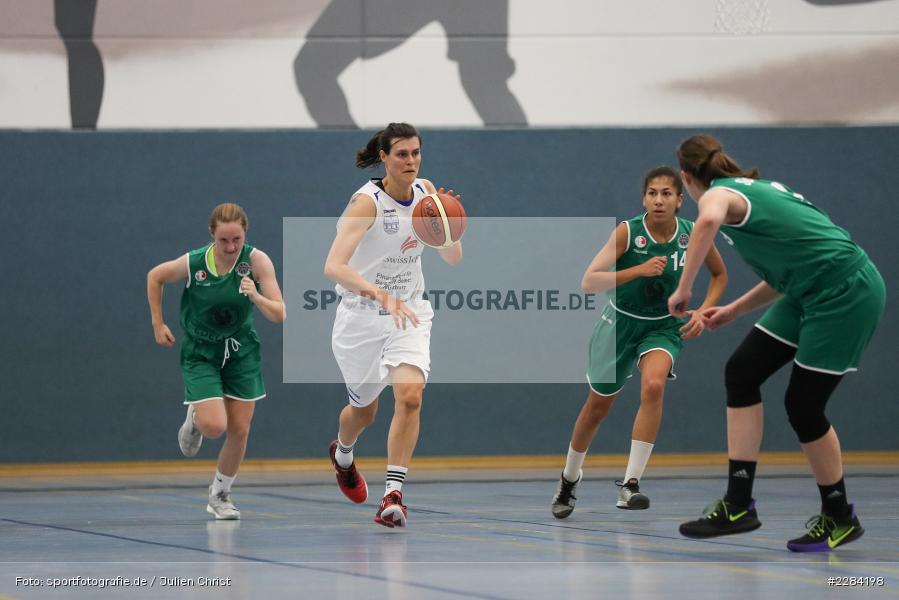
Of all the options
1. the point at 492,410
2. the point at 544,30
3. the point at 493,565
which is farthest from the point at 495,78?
the point at 493,565

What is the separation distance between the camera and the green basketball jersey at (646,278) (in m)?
6.27

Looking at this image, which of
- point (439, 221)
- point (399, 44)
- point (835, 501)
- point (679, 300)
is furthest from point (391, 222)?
point (399, 44)

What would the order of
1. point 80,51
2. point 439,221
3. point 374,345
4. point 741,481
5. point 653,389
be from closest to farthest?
1. point 741,481
2. point 439,221
3. point 374,345
4. point 653,389
5. point 80,51

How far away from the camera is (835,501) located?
15.0 feet

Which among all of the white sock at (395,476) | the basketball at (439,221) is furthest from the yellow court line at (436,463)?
the basketball at (439,221)

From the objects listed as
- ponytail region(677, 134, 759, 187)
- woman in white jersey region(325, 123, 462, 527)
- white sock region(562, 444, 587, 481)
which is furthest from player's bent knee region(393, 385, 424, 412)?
ponytail region(677, 134, 759, 187)

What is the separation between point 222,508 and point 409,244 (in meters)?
1.64

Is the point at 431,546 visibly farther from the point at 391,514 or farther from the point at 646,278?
the point at 646,278

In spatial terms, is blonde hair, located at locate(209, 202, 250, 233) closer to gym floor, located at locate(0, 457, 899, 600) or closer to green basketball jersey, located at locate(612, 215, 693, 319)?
gym floor, located at locate(0, 457, 899, 600)

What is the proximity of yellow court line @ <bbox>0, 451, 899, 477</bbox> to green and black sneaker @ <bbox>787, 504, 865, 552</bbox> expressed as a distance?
5032mm

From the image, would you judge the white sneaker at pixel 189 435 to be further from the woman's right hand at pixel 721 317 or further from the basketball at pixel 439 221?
the woman's right hand at pixel 721 317

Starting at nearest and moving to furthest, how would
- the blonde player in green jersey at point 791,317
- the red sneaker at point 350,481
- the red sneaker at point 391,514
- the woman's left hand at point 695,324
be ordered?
1. the blonde player in green jersey at point 791,317
2. the woman's left hand at point 695,324
3. the red sneaker at point 391,514
4. the red sneaker at point 350,481

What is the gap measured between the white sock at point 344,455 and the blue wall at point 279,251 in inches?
124

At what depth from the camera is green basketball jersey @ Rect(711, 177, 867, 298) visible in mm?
4477
